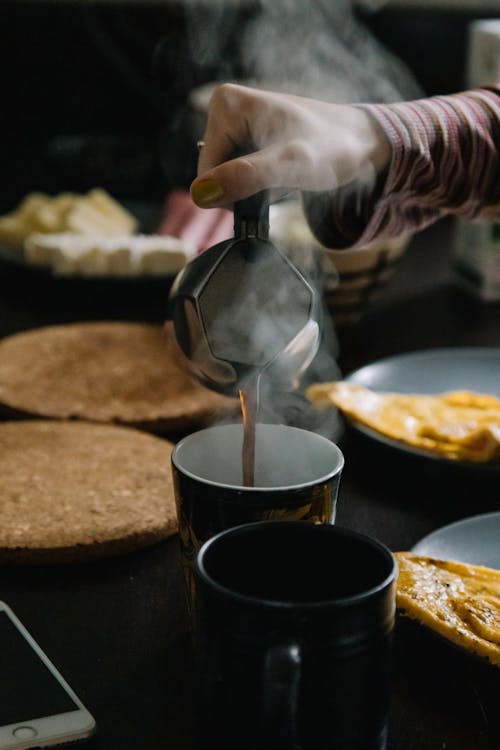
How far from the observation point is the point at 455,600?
755 mm

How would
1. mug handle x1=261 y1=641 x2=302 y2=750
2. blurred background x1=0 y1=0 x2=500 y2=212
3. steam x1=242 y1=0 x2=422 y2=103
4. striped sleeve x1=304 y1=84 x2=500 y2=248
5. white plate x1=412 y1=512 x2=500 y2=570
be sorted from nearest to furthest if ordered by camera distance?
mug handle x1=261 y1=641 x2=302 y2=750 < white plate x1=412 y1=512 x2=500 y2=570 < striped sleeve x1=304 y1=84 x2=500 y2=248 < steam x1=242 y1=0 x2=422 y2=103 < blurred background x1=0 y1=0 x2=500 y2=212

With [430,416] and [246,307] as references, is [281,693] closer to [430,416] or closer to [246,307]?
[246,307]

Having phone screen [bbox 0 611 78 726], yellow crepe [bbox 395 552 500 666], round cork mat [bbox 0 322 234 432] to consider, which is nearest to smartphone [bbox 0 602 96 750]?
phone screen [bbox 0 611 78 726]

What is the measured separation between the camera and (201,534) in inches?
28.2

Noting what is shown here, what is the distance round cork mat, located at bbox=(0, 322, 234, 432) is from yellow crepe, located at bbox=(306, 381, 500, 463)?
6.3 inches

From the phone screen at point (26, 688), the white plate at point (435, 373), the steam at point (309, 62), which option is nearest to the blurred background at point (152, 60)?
the steam at point (309, 62)

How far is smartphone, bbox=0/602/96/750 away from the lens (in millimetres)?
656

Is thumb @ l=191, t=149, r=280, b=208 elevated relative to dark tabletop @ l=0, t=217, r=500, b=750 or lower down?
elevated

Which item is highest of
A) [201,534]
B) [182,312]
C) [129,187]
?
[182,312]

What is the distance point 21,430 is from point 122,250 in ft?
1.93

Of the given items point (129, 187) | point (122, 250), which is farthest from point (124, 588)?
point (129, 187)

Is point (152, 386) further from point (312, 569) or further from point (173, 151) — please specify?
point (173, 151)

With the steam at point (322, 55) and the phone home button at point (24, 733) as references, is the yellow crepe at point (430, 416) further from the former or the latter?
the steam at point (322, 55)

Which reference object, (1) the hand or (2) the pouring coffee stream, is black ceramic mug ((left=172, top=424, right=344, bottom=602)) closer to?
(2) the pouring coffee stream
